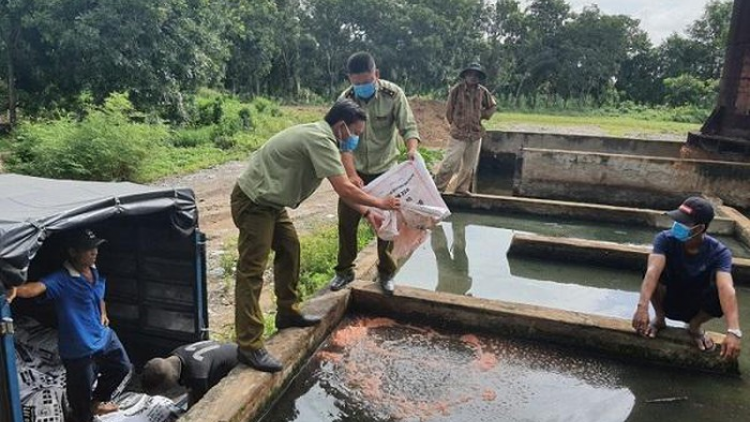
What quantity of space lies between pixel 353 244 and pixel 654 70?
147 feet

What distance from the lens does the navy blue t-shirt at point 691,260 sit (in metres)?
3.85

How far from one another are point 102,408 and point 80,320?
605 mm

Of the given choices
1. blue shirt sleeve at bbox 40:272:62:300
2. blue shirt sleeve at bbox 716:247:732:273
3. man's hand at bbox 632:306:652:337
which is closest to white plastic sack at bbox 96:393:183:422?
blue shirt sleeve at bbox 40:272:62:300

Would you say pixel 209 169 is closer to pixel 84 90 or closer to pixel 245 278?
pixel 84 90

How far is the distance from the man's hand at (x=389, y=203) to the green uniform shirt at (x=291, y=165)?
0.40 meters

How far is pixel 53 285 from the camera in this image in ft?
10.6

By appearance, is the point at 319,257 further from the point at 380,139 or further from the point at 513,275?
the point at 513,275

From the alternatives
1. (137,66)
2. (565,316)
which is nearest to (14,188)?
(565,316)

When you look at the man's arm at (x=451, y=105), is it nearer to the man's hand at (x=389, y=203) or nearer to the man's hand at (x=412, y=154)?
the man's hand at (x=412, y=154)

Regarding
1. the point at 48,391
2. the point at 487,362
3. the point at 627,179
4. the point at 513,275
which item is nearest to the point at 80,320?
the point at 48,391

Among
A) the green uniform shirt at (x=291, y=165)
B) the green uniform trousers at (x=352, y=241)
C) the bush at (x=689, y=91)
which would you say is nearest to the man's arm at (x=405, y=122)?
the green uniform trousers at (x=352, y=241)

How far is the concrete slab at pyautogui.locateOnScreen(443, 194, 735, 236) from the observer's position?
8.14 meters

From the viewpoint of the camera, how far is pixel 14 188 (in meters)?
3.66

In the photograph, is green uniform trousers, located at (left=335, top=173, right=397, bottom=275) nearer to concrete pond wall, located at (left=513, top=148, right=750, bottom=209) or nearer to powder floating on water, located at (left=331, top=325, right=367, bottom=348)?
powder floating on water, located at (left=331, top=325, right=367, bottom=348)
